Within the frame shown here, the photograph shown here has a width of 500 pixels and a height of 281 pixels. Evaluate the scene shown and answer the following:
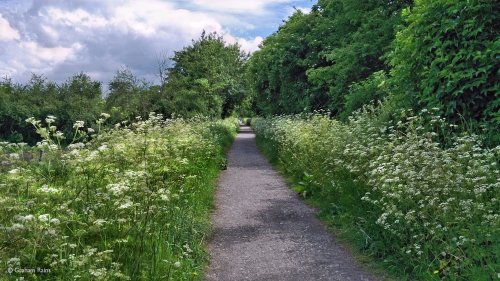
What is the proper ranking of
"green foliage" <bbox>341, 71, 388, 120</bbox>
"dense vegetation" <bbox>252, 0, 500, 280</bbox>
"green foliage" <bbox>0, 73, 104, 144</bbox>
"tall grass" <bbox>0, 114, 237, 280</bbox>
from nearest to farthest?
"tall grass" <bbox>0, 114, 237, 280</bbox>
"dense vegetation" <bbox>252, 0, 500, 280</bbox>
"green foliage" <bbox>341, 71, 388, 120</bbox>
"green foliage" <bbox>0, 73, 104, 144</bbox>

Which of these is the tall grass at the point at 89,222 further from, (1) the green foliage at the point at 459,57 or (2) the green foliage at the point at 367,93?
(2) the green foliage at the point at 367,93

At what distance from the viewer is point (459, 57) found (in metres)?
7.45

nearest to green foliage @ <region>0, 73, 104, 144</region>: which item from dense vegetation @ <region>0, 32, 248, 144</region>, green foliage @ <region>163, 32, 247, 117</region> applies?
dense vegetation @ <region>0, 32, 248, 144</region>

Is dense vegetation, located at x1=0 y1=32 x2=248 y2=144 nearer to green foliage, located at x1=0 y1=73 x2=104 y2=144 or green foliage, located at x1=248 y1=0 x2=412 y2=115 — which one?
green foliage, located at x1=0 y1=73 x2=104 y2=144

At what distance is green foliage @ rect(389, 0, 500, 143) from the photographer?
728cm

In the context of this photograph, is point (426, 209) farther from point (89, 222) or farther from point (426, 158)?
point (89, 222)

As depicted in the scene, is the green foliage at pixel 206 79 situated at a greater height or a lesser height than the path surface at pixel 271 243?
greater

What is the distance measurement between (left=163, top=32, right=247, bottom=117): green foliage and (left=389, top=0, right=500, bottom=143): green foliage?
2295cm

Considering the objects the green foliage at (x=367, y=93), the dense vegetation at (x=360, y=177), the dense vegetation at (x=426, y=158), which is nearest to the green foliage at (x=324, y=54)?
the dense vegetation at (x=360, y=177)

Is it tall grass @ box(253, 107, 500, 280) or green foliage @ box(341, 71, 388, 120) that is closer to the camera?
tall grass @ box(253, 107, 500, 280)

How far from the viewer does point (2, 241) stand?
3.57m

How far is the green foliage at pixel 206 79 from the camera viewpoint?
31689 millimetres

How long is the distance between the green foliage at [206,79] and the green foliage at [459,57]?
22951mm

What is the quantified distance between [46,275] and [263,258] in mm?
3081
